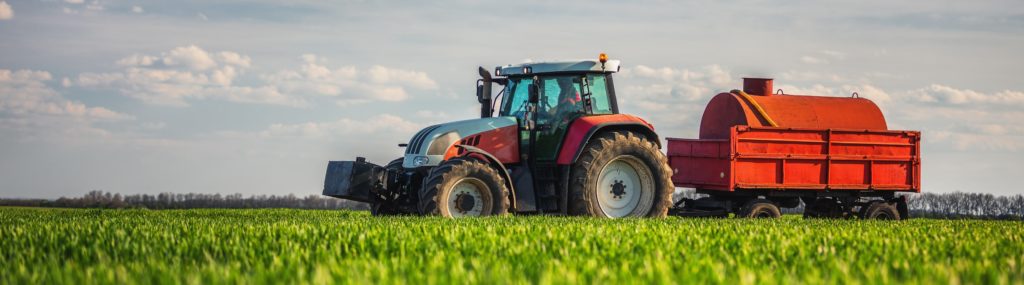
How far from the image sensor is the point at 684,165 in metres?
19.6

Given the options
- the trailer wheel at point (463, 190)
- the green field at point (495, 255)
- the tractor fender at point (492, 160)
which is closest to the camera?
the green field at point (495, 255)

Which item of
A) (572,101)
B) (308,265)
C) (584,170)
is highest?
(572,101)

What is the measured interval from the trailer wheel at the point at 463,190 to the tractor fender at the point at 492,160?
171 millimetres

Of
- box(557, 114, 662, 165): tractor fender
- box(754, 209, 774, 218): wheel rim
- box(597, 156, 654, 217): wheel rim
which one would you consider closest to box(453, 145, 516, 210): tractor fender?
box(557, 114, 662, 165): tractor fender

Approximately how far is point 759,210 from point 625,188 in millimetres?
3390

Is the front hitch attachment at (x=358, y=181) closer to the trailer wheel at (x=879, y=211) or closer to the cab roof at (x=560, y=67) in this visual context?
the cab roof at (x=560, y=67)

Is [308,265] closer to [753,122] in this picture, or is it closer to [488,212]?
[488,212]

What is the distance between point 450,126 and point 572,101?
196 centimetres

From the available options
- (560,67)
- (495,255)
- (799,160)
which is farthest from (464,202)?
(495,255)

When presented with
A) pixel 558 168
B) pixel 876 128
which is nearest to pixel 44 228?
pixel 558 168

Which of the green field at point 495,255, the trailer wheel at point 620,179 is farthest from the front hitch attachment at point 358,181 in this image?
the green field at point 495,255

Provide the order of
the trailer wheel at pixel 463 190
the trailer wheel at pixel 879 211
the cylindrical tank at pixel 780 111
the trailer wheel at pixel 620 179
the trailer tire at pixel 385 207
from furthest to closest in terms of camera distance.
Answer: the trailer wheel at pixel 879 211, the cylindrical tank at pixel 780 111, the trailer tire at pixel 385 207, the trailer wheel at pixel 620 179, the trailer wheel at pixel 463 190

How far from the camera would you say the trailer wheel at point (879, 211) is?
66.9 feet

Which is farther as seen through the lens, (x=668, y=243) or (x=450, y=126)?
(x=450, y=126)
